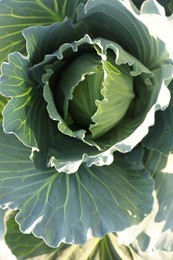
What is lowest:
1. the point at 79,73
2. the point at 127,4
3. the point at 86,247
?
the point at 86,247

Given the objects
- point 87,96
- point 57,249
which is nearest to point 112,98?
point 87,96

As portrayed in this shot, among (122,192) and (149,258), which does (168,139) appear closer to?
(122,192)

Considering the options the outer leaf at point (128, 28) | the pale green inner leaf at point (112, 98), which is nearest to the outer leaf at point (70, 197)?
the pale green inner leaf at point (112, 98)

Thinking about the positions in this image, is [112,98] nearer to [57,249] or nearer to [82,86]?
[82,86]

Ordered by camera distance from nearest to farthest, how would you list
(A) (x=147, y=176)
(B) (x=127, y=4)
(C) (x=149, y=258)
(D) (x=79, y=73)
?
(B) (x=127, y=4) → (D) (x=79, y=73) → (A) (x=147, y=176) → (C) (x=149, y=258)

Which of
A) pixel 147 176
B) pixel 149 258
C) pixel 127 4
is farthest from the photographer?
pixel 149 258

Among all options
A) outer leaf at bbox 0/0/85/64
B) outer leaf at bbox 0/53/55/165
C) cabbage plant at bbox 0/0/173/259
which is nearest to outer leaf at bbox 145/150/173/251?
cabbage plant at bbox 0/0/173/259

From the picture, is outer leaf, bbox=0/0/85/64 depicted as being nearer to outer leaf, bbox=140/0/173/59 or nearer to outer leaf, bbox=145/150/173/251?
outer leaf, bbox=140/0/173/59

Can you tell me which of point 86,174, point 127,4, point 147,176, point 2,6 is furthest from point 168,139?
point 2,6
